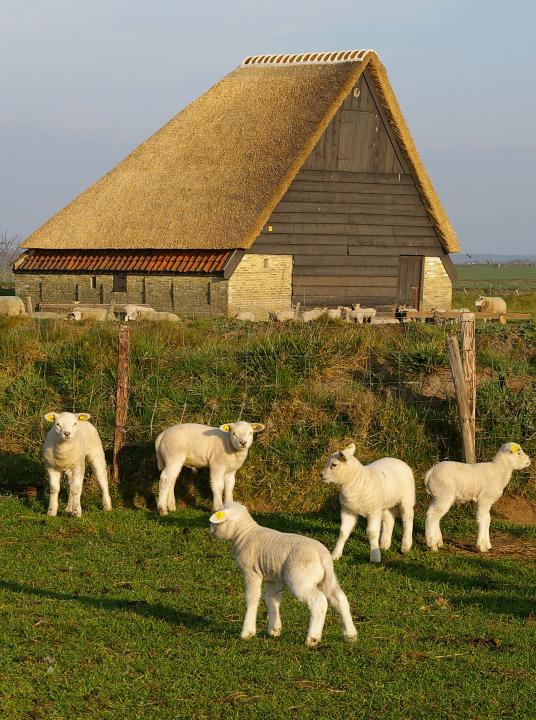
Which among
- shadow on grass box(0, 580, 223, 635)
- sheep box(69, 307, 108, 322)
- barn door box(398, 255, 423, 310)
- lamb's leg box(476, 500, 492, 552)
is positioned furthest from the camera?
barn door box(398, 255, 423, 310)

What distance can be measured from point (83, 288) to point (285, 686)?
29.2 meters

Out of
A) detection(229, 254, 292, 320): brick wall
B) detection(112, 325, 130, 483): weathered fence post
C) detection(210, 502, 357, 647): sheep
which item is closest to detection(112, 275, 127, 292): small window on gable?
detection(229, 254, 292, 320): brick wall

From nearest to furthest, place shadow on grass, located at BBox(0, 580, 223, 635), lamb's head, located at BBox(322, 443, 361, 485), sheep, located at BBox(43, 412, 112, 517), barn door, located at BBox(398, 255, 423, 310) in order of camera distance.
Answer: shadow on grass, located at BBox(0, 580, 223, 635)
lamb's head, located at BBox(322, 443, 361, 485)
sheep, located at BBox(43, 412, 112, 517)
barn door, located at BBox(398, 255, 423, 310)

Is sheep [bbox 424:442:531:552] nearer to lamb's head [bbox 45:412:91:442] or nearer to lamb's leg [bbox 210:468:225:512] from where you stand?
lamb's leg [bbox 210:468:225:512]

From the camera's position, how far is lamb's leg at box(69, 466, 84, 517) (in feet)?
41.4

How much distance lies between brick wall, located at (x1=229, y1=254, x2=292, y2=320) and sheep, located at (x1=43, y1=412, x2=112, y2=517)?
1803 cm

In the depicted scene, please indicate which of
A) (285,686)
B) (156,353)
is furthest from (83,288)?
(285,686)

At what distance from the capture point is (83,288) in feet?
115

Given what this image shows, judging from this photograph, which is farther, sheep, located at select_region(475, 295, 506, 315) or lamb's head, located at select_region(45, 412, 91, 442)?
sheep, located at select_region(475, 295, 506, 315)

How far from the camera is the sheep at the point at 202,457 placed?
12.6m

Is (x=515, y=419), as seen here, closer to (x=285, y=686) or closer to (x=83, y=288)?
(x=285, y=686)

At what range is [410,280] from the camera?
115ft

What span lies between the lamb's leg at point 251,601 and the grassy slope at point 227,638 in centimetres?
8

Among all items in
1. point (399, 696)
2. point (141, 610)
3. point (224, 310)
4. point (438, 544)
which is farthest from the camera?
point (224, 310)
